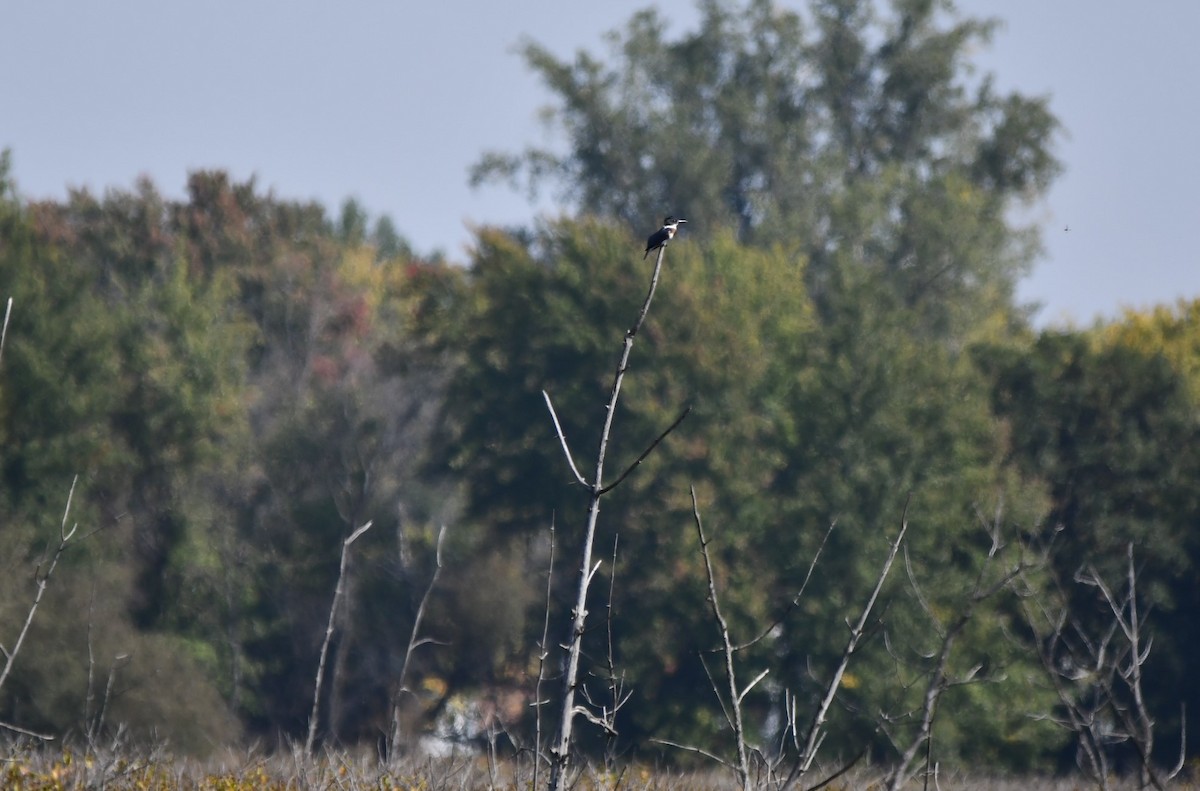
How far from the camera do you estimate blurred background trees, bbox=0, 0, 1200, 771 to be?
92.4 ft

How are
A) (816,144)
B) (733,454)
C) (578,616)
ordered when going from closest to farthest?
(578,616)
(733,454)
(816,144)

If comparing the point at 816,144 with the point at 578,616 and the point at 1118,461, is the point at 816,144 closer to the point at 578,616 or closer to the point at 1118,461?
the point at 1118,461

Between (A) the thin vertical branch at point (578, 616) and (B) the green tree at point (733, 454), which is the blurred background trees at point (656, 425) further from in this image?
(A) the thin vertical branch at point (578, 616)

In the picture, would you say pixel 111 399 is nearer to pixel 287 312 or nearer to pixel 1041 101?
pixel 287 312

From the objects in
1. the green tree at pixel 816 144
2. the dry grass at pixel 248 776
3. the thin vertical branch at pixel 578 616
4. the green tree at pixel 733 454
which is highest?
the green tree at pixel 816 144

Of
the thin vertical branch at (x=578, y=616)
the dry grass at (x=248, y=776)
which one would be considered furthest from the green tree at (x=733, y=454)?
the thin vertical branch at (x=578, y=616)

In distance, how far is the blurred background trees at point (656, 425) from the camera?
92.4 ft

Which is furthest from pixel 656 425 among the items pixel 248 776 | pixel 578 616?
pixel 578 616

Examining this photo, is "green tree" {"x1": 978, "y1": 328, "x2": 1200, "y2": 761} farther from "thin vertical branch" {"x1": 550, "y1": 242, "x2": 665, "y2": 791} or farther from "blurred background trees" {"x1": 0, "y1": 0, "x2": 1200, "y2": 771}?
"thin vertical branch" {"x1": 550, "y1": 242, "x2": 665, "y2": 791}

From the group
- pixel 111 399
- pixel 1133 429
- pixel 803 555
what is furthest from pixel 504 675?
pixel 1133 429

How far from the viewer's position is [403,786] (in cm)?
1165

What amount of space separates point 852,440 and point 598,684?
6.05m

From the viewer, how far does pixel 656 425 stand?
3028 centimetres

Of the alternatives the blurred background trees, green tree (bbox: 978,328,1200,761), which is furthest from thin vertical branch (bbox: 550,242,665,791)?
green tree (bbox: 978,328,1200,761)
